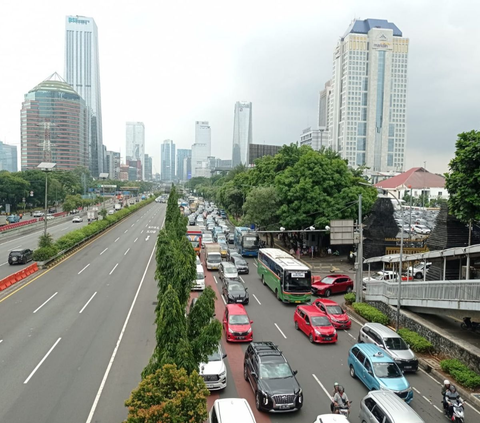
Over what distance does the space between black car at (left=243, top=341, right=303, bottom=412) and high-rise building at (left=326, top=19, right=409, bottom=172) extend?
151 meters

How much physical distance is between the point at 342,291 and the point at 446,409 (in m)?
17.8

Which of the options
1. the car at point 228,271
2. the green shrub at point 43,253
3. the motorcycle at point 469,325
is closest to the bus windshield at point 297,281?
the car at point 228,271

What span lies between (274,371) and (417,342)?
841 cm

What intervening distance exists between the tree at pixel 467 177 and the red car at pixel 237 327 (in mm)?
12716

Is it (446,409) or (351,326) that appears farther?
(351,326)

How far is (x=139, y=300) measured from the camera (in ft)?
87.9

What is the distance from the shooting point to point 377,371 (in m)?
14.5

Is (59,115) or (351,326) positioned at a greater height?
(59,115)

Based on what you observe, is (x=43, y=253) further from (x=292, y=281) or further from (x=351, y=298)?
(x=351, y=298)

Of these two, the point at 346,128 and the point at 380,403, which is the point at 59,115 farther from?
the point at 380,403

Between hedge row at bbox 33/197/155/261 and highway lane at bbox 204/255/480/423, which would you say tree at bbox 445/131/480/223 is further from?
hedge row at bbox 33/197/155/261

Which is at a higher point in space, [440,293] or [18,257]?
[440,293]

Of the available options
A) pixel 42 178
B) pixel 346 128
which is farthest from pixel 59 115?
pixel 346 128

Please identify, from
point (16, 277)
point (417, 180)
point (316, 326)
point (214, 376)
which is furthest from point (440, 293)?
point (417, 180)
